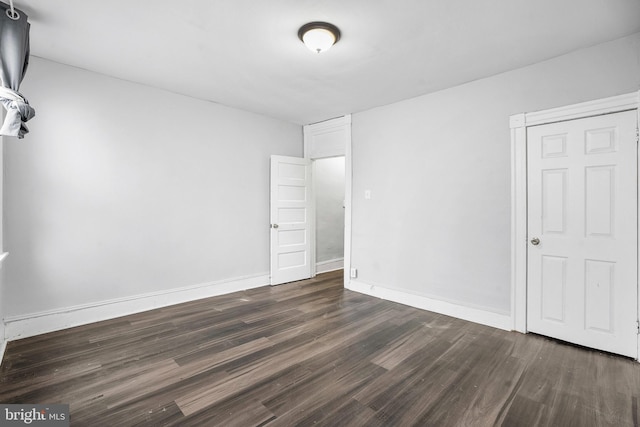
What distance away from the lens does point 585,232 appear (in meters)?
2.68

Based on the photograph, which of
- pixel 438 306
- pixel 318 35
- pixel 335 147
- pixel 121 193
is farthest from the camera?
pixel 335 147

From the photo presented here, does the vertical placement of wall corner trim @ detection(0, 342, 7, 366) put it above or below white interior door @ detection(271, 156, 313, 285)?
below

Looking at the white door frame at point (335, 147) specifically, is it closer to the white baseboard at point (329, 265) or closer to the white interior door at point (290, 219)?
the white interior door at point (290, 219)

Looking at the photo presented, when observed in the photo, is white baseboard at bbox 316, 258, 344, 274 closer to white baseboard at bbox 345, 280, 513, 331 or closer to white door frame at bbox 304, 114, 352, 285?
white door frame at bbox 304, 114, 352, 285

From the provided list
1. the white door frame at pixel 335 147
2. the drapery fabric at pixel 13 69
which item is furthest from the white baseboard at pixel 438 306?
the drapery fabric at pixel 13 69

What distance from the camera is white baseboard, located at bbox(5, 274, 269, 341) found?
281 centimetres

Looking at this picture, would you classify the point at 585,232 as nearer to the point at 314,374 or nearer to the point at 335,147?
the point at 314,374

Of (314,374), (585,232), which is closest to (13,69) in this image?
(314,374)

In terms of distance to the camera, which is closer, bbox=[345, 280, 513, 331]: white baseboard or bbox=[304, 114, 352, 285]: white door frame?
bbox=[345, 280, 513, 331]: white baseboard

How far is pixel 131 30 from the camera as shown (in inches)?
96.3

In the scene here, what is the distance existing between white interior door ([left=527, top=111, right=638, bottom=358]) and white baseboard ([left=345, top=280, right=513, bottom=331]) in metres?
0.28

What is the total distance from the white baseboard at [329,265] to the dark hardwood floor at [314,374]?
2289 millimetres

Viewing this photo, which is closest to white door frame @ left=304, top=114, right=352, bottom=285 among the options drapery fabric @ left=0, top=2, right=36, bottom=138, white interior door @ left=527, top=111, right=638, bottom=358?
white interior door @ left=527, top=111, right=638, bottom=358

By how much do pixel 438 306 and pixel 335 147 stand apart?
2.77 meters
